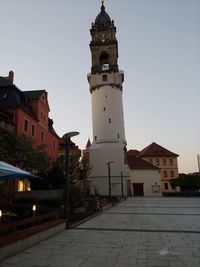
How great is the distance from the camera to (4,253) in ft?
23.0

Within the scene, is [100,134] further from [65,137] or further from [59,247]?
[59,247]

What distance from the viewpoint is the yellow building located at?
254 ft

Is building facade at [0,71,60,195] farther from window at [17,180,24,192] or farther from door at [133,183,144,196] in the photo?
door at [133,183,144,196]

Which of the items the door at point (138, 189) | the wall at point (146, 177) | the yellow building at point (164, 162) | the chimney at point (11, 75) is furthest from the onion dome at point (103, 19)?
the yellow building at point (164, 162)

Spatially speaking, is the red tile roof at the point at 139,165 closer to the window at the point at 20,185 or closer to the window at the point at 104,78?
the window at the point at 104,78

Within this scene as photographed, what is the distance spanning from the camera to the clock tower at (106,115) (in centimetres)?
5131

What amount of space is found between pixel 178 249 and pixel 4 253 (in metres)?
5.21

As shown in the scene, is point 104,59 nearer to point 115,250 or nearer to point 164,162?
point 164,162

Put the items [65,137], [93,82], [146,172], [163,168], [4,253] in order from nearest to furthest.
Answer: [4,253] → [65,137] → [93,82] → [146,172] → [163,168]

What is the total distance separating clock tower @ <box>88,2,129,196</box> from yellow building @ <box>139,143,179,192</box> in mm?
28923

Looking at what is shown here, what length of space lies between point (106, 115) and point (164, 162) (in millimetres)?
34059

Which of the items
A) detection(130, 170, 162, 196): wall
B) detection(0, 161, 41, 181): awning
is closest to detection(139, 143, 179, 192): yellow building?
detection(130, 170, 162, 196): wall

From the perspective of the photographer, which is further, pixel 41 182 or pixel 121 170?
pixel 121 170

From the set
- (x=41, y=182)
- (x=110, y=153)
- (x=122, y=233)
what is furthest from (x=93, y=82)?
(x=122, y=233)
